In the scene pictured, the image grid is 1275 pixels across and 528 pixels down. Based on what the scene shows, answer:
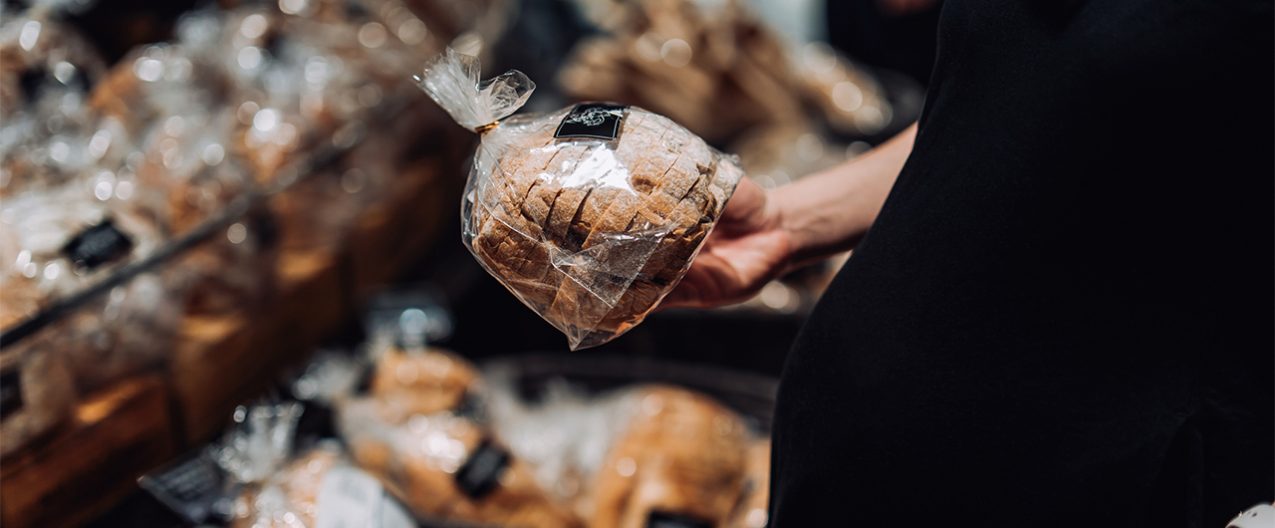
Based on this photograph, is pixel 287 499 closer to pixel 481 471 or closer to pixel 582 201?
pixel 481 471

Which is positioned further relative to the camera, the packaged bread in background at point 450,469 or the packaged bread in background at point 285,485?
the packaged bread in background at point 450,469

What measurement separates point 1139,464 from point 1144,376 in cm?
7

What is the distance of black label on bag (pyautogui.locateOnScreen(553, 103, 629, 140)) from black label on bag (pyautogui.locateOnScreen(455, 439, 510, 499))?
2.39 feet

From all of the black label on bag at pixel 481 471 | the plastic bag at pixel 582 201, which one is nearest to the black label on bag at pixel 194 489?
the black label on bag at pixel 481 471

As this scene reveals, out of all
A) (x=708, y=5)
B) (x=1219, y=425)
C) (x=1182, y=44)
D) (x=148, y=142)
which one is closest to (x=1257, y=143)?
(x=1182, y=44)

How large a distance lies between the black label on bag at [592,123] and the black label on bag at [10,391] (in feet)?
2.21

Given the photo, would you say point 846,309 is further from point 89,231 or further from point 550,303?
point 89,231

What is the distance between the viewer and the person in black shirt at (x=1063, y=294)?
701mm

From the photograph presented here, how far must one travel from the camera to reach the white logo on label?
33.7 inches

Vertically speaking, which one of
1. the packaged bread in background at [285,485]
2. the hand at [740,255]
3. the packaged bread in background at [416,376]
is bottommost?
the packaged bread in background at [285,485]

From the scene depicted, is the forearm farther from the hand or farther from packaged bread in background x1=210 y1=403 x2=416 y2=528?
packaged bread in background x1=210 y1=403 x2=416 y2=528

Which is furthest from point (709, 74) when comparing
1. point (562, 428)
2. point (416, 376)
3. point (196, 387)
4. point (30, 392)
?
point (30, 392)

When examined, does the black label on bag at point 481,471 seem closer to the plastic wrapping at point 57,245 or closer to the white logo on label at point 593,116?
the plastic wrapping at point 57,245

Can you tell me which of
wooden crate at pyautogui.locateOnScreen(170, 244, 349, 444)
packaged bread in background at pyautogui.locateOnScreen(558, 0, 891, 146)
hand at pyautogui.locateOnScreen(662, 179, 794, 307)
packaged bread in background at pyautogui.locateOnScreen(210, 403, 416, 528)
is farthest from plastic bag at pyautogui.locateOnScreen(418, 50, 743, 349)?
packaged bread in background at pyautogui.locateOnScreen(558, 0, 891, 146)
